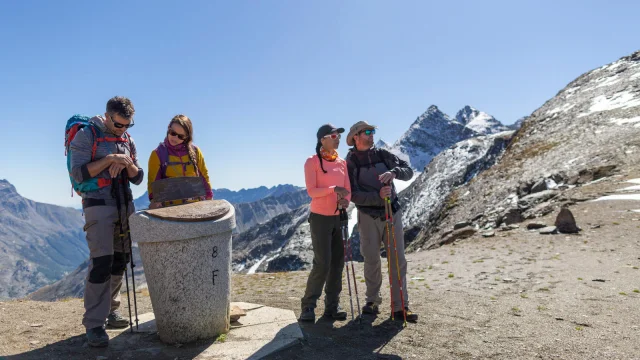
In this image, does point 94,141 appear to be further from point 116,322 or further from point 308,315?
point 308,315

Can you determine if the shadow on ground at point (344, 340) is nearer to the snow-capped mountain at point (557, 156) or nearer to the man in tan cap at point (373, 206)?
the man in tan cap at point (373, 206)

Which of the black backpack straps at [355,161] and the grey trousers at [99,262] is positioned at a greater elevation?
the black backpack straps at [355,161]

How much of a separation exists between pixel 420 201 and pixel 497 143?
2445 centimetres

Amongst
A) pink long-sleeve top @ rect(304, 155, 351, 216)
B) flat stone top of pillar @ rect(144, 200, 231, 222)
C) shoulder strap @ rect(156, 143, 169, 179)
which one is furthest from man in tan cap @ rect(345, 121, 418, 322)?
shoulder strap @ rect(156, 143, 169, 179)

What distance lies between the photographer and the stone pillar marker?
5.80 m

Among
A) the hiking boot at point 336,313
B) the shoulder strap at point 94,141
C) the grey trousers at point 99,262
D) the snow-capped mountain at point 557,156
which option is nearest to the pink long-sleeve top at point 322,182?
the hiking boot at point 336,313

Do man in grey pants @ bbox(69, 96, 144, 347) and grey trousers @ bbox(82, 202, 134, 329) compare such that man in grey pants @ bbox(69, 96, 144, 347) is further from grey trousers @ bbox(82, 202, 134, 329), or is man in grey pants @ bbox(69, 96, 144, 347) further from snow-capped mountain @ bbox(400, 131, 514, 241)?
snow-capped mountain @ bbox(400, 131, 514, 241)

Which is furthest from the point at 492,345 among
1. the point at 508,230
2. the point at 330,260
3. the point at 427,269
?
the point at 508,230

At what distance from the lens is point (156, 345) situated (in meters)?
6.16

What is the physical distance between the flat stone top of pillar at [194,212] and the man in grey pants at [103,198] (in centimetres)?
97

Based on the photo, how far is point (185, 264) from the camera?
5.93 metres

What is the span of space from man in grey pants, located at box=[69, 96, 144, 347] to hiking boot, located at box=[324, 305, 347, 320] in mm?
3571

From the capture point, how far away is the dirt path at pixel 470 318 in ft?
20.6

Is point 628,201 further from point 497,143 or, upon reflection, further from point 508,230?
point 497,143
